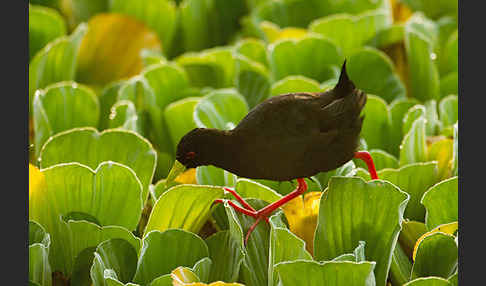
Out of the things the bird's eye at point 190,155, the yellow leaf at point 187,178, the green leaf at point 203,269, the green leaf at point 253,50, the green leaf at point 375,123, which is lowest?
the green leaf at point 203,269

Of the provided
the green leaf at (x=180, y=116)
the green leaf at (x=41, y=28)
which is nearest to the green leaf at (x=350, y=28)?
the green leaf at (x=180, y=116)

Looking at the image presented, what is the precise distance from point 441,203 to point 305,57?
430 mm

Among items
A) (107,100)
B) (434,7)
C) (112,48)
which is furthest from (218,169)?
(434,7)

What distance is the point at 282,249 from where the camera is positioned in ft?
2.14

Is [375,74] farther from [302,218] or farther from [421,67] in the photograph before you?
[302,218]

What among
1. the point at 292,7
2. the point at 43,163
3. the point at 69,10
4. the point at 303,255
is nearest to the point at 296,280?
the point at 303,255

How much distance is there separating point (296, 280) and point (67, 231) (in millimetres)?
257

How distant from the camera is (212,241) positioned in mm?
724

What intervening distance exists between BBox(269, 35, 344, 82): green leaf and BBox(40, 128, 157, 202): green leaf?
13.4 inches

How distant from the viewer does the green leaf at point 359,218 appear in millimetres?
692

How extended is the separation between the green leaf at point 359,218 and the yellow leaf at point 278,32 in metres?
0.61

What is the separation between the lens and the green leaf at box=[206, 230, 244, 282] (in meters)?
0.69

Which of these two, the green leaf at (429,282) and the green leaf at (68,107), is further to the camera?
the green leaf at (68,107)

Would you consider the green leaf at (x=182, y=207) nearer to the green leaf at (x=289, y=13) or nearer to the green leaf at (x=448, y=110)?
the green leaf at (x=448, y=110)
